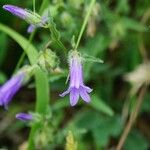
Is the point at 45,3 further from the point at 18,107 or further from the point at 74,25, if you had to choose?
the point at 18,107

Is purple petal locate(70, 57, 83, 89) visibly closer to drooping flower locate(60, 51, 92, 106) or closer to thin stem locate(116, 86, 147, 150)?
drooping flower locate(60, 51, 92, 106)

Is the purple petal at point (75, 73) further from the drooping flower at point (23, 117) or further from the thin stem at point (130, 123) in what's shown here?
the thin stem at point (130, 123)

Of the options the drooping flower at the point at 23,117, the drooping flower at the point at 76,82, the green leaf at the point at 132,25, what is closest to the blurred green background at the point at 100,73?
the green leaf at the point at 132,25

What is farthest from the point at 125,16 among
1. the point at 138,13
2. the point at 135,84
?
the point at 135,84

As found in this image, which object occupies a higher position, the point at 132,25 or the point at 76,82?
the point at 76,82

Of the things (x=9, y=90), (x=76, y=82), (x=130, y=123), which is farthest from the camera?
(x=130, y=123)

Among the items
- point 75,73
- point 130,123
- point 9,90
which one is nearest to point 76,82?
point 75,73

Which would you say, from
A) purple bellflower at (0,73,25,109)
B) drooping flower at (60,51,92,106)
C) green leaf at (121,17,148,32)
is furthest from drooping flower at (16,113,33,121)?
green leaf at (121,17,148,32)

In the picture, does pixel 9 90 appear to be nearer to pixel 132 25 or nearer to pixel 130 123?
pixel 130 123
